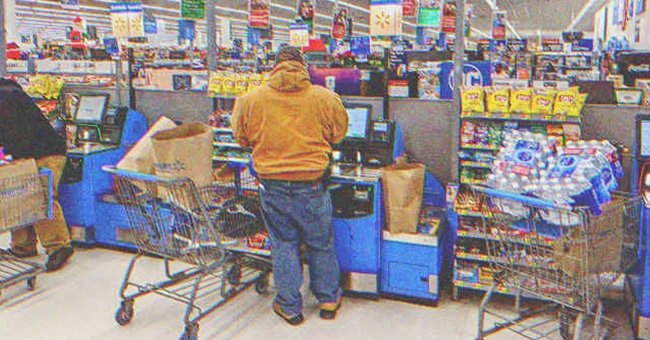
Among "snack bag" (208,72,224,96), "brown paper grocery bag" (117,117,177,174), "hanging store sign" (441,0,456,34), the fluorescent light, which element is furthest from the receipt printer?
the fluorescent light

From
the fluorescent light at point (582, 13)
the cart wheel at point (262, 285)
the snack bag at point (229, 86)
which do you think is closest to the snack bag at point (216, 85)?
the snack bag at point (229, 86)

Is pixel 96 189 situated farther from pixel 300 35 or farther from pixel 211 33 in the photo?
pixel 300 35

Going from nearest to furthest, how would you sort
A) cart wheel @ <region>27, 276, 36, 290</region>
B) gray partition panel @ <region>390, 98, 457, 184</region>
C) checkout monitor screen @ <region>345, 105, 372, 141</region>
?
1. cart wheel @ <region>27, 276, 36, 290</region>
2. checkout monitor screen @ <region>345, 105, 372, 141</region>
3. gray partition panel @ <region>390, 98, 457, 184</region>

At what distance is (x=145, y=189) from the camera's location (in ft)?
12.0

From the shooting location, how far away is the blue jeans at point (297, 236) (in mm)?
3631

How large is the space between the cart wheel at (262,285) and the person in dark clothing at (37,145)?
1.64 m

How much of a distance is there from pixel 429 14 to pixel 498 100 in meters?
7.27

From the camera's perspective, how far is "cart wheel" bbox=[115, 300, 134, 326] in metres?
3.73

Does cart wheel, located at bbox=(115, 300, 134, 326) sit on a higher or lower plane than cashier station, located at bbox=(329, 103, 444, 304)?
lower

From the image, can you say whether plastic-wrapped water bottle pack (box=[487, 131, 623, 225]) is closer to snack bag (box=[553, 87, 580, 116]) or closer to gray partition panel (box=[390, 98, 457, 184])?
snack bag (box=[553, 87, 580, 116])

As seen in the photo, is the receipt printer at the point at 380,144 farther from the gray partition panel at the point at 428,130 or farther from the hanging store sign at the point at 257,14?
the hanging store sign at the point at 257,14

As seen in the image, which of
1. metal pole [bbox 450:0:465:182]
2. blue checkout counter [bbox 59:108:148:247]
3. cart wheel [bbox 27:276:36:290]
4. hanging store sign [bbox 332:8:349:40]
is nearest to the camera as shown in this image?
metal pole [bbox 450:0:465:182]

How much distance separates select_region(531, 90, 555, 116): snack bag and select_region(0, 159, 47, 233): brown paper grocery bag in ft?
11.2

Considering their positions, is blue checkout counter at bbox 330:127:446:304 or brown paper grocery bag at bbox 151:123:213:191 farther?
blue checkout counter at bbox 330:127:446:304
